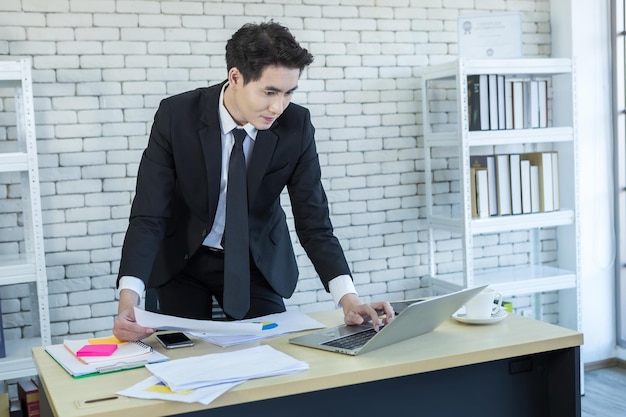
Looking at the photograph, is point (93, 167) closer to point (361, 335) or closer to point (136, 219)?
point (136, 219)

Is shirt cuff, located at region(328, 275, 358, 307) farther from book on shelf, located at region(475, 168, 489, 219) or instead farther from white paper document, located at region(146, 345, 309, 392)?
book on shelf, located at region(475, 168, 489, 219)

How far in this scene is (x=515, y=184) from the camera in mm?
4031

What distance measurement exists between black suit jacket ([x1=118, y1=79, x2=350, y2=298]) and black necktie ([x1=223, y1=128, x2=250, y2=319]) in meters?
0.06

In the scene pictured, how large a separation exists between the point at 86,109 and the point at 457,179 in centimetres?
203

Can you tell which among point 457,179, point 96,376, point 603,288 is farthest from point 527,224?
point 96,376

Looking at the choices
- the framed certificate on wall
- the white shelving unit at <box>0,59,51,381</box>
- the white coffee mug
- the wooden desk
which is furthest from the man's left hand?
the framed certificate on wall

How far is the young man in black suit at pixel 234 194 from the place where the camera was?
2.17 m

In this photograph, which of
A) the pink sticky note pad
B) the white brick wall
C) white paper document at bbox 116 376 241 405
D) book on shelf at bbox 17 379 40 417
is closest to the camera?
white paper document at bbox 116 376 241 405

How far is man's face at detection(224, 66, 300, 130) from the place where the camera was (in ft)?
7.08

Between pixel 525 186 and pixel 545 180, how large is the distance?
0.40 ft

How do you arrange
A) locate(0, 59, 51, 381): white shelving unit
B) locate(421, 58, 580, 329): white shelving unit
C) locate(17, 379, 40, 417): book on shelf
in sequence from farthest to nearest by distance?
locate(421, 58, 580, 329): white shelving unit < locate(0, 59, 51, 381): white shelving unit < locate(17, 379, 40, 417): book on shelf

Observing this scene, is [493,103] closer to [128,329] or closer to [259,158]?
[259,158]

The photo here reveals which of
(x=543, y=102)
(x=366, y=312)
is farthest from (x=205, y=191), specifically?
(x=543, y=102)

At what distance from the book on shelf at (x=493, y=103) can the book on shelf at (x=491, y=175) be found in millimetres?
169
